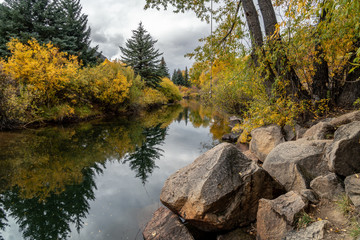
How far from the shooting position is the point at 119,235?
4012mm

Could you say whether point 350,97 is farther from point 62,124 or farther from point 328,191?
point 62,124

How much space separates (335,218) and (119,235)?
3.81 metres

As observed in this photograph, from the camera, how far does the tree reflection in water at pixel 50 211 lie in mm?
3990

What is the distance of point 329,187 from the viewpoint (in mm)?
2902

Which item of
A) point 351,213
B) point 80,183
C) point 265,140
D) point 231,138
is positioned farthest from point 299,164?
point 231,138

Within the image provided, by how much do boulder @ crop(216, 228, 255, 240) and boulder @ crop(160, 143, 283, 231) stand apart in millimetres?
95

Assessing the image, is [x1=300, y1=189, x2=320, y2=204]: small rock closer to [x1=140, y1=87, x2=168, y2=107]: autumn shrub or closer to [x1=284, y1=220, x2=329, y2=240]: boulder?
[x1=284, y1=220, x2=329, y2=240]: boulder

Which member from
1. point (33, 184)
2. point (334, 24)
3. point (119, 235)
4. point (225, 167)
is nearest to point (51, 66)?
point (33, 184)

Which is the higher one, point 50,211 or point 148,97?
point 148,97

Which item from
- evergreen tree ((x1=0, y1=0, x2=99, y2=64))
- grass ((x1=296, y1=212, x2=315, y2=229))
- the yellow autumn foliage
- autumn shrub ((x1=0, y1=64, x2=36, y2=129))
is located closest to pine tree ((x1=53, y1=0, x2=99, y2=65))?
evergreen tree ((x1=0, y1=0, x2=99, y2=64))

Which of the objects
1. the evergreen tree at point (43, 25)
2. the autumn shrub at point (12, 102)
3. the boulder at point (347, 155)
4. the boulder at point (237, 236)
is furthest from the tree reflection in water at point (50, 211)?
the evergreen tree at point (43, 25)

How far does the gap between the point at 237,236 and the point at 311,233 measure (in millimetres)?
1307

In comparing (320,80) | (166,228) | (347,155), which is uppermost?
(320,80)

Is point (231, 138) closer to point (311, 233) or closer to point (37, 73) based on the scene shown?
point (311, 233)
